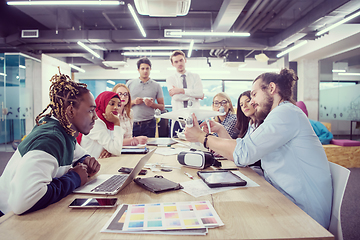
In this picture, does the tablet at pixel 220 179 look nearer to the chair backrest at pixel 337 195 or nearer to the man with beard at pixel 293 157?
the man with beard at pixel 293 157

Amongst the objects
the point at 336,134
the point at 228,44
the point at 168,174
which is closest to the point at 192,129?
the point at 168,174

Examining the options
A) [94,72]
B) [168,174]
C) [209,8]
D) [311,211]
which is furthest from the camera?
[94,72]

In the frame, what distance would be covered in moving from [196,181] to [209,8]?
20.3 feet

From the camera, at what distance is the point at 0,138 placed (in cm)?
690

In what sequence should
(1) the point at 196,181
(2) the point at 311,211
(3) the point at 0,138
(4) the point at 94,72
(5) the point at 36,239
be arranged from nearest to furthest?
(5) the point at 36,239, (2) the point at 311,211, (1) the point at 196,181, (3) the point at 0,138, (4) the point at 94,72

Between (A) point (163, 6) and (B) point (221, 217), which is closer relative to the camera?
(B) point (221, 217)

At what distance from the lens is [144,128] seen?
132 inches

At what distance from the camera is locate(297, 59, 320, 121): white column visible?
8016 mm

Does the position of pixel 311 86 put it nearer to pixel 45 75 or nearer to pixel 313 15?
pixel 313 15

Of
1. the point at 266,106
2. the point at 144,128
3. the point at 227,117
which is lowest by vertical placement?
the point at 144,128

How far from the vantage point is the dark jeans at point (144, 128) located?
131 inches

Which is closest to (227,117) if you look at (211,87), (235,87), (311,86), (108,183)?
(108,183)

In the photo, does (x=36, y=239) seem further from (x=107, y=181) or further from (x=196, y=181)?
(x=196, y=181)

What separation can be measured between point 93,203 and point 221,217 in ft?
1.62
